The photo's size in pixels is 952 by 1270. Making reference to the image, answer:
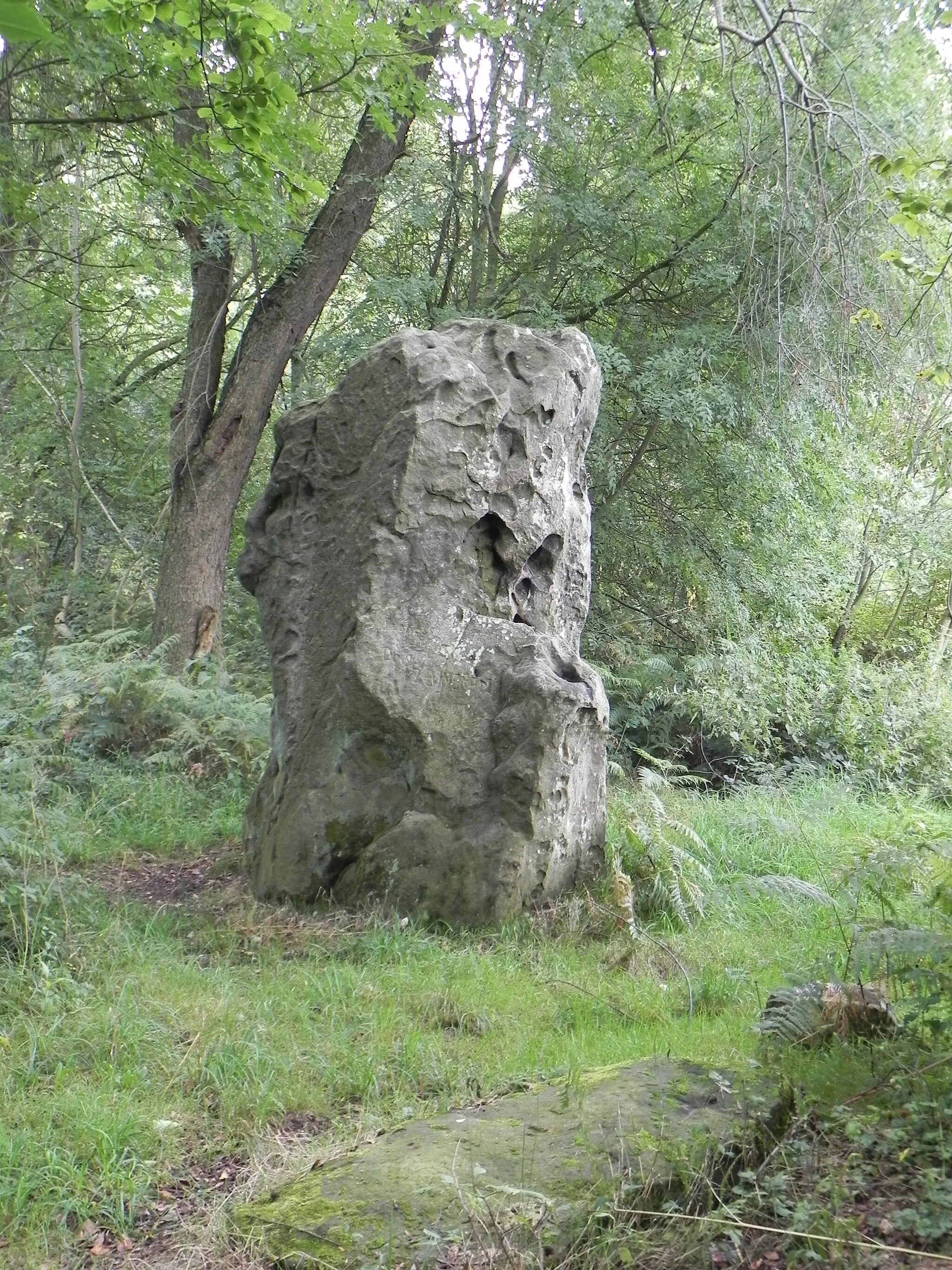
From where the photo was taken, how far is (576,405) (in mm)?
7203

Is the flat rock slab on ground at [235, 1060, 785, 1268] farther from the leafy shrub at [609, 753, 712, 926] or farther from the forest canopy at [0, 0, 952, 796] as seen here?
the forest canopy at [0, 0, 952, 796]

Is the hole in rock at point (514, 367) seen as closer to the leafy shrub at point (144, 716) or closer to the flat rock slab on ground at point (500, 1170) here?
the leafy shrub at point (144, 716)

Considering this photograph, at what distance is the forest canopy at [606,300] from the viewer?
28.4 feet

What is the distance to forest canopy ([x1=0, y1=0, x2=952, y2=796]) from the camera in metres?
8.66

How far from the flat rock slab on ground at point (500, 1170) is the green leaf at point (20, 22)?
8.36ft

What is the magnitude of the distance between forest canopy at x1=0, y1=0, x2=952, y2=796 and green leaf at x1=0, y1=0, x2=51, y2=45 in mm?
6504

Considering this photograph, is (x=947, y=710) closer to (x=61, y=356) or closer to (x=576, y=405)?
(x=576, y=405)

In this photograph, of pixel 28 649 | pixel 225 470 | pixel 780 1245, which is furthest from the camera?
pixel 28 649

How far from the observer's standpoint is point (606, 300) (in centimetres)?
1149

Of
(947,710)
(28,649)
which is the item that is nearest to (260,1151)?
(28,649)

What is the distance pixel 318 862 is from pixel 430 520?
6.66ft

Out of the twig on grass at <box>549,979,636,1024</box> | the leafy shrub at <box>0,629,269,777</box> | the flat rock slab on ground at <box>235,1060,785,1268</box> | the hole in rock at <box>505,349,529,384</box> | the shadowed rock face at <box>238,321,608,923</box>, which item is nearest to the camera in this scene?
the flat rock slab on ground at <box>235,1060,785,1268</box>

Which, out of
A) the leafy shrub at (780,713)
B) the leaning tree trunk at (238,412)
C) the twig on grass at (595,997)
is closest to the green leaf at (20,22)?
the twig on grass at (595,997)

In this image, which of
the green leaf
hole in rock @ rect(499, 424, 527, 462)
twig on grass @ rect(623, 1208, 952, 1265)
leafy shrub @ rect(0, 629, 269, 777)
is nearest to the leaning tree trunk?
leafy shrub @ rect(0, 629, 269, 777)
